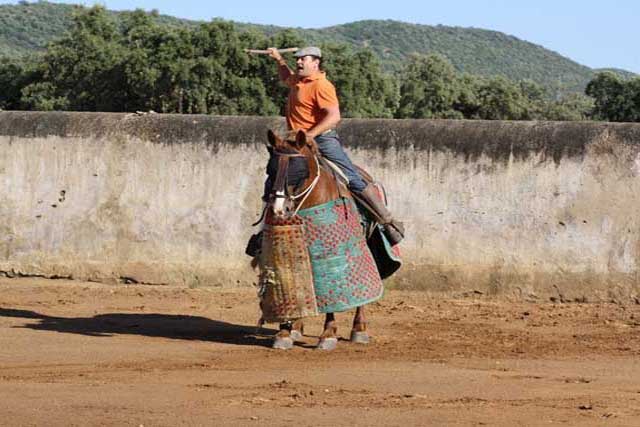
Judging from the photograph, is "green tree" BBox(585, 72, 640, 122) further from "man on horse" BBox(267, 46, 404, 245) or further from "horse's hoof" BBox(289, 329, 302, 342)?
"man on horse" BBox(267, 46, 404, 245)

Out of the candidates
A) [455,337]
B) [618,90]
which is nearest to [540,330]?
[455,337]

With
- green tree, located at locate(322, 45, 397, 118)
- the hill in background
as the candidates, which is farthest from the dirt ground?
the hill in background

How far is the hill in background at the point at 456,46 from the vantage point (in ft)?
296

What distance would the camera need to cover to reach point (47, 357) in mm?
8695

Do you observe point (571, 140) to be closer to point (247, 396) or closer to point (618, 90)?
point (247, 396)

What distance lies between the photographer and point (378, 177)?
11.9 metres

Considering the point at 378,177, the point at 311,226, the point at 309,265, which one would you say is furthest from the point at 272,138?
the point at 378,177

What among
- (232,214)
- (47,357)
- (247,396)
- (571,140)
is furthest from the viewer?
(232,214)

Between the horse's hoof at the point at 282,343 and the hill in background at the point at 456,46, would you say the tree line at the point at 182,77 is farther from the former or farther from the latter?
the hill in background at the point at 456,46

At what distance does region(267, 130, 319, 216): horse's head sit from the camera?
28.4 ft

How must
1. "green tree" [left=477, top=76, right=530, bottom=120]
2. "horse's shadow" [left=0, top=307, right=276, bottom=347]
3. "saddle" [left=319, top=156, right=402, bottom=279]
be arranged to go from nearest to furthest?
"saddle" [left=319, top=156, right=402, bottom=279] → "horse's shadow" [left=0, top=307, right=276, bottom=347] → "green tree" [left=477, top=76, right=530, bottom=120]

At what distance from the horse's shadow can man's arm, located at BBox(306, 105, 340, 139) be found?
A: 5.33 ft

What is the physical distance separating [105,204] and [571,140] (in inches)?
176

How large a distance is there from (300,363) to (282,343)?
2.31 ft
